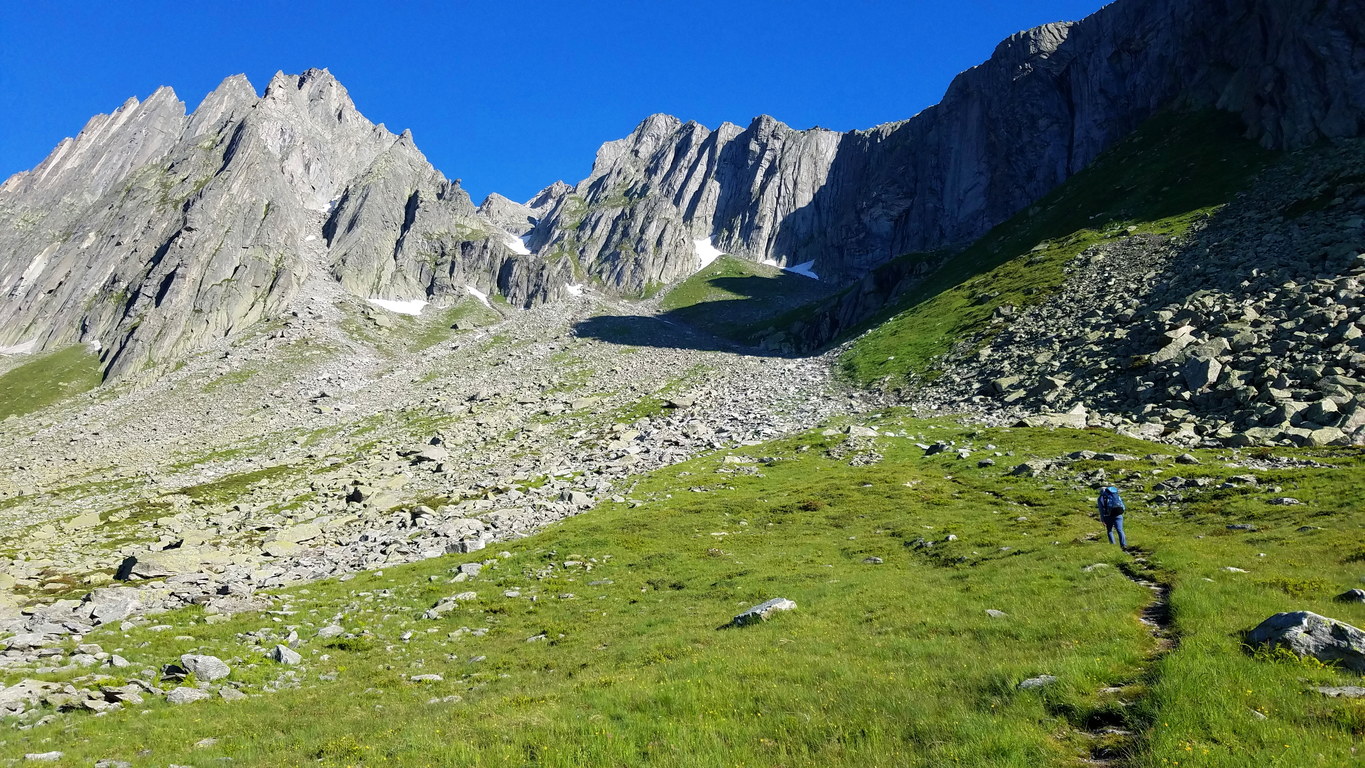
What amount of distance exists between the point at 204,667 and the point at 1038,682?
2232cm

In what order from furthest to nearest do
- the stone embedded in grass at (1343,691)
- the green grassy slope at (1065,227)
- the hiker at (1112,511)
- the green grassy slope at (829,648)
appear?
1. the green grassy slope at (1065,227)
2. the hiker at (1112,511)
3. the green grassy slope at (829,648)
4. the stone embedded in grass at (1343,691)

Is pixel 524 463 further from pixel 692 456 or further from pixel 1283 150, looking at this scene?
pixel 1283 150

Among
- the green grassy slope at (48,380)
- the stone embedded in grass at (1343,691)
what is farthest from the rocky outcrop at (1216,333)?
the green grassy slope at (48,380)

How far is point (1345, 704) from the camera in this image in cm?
906

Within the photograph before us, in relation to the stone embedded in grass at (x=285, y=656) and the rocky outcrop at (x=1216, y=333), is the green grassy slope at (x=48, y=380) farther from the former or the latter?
the rocky outcrop at (x=1216, y=333)

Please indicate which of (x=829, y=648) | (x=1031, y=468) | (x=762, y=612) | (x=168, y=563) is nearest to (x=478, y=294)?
(x=168, y=563)

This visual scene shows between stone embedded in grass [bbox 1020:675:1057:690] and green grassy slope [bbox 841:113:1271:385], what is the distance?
6100 centimetres

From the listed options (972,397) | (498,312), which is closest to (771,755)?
(972,397)

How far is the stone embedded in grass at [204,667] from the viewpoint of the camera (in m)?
18.9

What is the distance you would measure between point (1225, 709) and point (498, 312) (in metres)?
179

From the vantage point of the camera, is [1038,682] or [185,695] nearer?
[1038,682]

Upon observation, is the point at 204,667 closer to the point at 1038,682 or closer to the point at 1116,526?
the point at 1038,682

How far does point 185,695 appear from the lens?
17.5 meters

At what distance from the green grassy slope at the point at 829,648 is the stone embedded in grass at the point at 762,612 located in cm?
38
